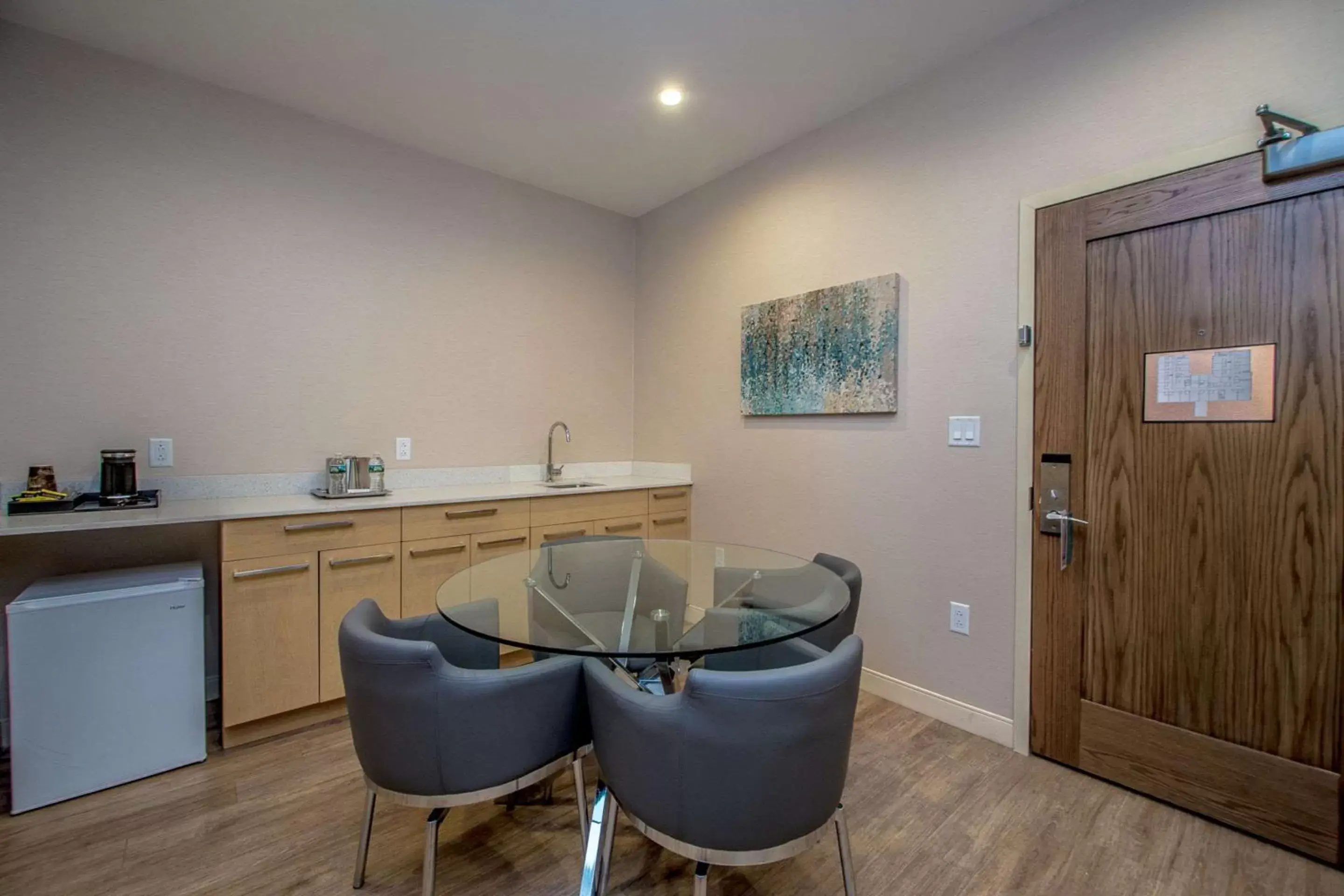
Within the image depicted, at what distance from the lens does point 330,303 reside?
2.78 meters

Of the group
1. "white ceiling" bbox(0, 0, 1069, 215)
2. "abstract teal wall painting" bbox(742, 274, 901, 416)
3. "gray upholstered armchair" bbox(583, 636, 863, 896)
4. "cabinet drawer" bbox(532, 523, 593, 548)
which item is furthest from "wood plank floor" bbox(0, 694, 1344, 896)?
"white ceiling" bbox(0, 0, 1069, 215)

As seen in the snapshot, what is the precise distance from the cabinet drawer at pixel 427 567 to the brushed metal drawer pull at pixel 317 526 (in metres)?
0.25

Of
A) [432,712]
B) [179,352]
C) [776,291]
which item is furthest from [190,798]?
[776,291]

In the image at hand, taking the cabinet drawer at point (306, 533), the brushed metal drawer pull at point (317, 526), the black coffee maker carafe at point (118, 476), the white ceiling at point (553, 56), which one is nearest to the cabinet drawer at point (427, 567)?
the cabinet drawer at point (306, 533)

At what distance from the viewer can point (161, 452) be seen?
7.80ft

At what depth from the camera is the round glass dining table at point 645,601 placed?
1.44 m

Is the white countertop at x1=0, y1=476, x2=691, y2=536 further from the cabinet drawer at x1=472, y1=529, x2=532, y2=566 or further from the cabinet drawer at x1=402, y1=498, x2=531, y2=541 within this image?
the cabinet drawer at x1=472, y1=529, x2=532, y2=566

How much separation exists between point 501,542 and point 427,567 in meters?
0.35

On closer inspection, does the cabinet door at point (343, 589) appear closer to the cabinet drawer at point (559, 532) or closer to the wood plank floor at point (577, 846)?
the wood plank floor at point (577, 846)

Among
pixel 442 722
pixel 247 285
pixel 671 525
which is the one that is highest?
pixel 247 285

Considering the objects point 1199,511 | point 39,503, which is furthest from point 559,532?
point 1199,511

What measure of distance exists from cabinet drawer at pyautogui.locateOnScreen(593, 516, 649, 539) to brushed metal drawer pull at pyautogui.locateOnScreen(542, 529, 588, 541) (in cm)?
8

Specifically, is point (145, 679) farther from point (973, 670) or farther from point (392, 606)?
point (973, 670)

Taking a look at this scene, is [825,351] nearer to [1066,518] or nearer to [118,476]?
[1066,518]
